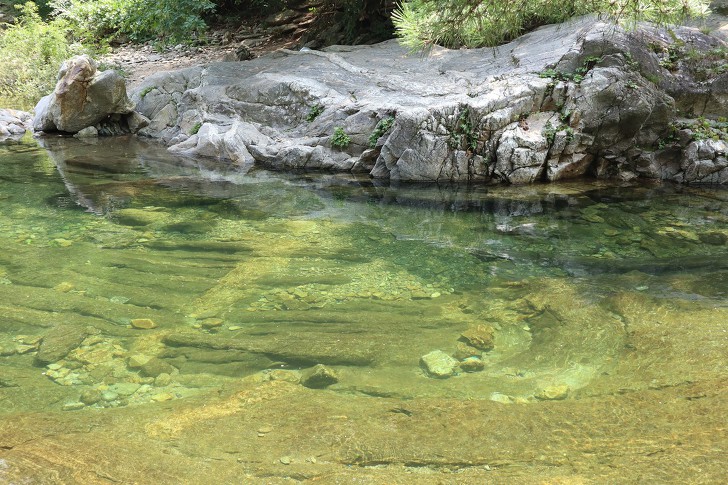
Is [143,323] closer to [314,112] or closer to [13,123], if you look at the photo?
[314,112]

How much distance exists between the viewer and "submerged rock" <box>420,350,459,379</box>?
3498 mm

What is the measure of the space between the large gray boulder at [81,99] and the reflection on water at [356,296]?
487cm

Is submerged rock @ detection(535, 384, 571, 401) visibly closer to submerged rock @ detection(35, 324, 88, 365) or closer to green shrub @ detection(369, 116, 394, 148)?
submerged rock @ detection(35, 324, 88, 365)

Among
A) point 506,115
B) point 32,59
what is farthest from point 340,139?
point 32,59

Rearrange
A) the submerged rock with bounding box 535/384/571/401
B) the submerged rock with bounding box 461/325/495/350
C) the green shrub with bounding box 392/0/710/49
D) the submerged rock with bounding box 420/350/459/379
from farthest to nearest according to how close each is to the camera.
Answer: the green shrub with bounding box 392/0/710/49
the submerged rock with bounding box 461/325/495/350
the submerged rock with bounding box 420/350/459/379
the submerged rock with bounding box 535/384/571/401

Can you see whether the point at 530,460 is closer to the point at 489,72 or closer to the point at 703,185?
the point at 703,185

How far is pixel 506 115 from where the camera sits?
348 inches

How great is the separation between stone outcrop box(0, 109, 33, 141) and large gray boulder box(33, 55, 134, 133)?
46 centimetres

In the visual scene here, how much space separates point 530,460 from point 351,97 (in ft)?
29.6

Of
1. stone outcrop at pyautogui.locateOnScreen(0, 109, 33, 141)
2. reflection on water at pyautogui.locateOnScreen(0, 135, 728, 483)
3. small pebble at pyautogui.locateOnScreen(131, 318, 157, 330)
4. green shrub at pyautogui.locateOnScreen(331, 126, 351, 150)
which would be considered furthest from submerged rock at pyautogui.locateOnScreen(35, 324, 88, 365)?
stone outcrop at pyautogui.locateOnScreen(0, 109, 33, 141)

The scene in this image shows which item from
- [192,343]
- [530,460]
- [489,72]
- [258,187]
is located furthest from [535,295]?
[489,72]

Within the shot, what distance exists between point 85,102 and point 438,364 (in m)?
11.8

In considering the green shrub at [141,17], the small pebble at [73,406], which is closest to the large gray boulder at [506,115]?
the green shrub at [141,17]

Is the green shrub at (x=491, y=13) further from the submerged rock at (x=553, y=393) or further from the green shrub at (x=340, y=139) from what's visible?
the green shrub at (x=340, y=139)
